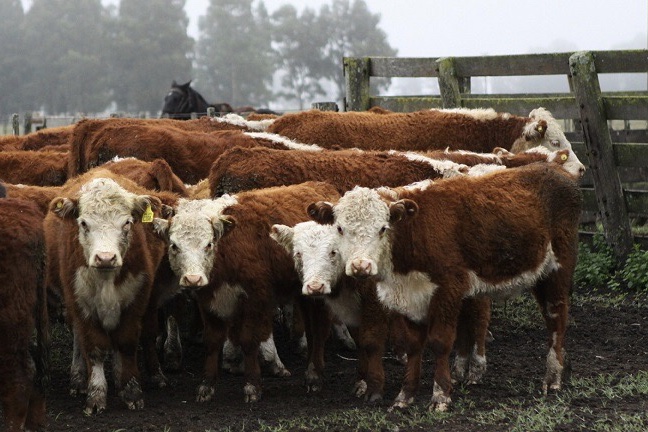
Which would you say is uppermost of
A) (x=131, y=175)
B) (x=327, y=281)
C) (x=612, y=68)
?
(x=612, y=68)

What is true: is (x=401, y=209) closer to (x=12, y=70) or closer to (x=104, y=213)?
(x=104, y=213)

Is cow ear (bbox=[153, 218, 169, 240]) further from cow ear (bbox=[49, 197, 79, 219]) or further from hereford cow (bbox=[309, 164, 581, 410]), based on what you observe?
hereford cow (bbox=[309, 164, 581, 410])

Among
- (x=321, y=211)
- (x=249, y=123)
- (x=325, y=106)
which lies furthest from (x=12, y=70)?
(x=321, y=211)

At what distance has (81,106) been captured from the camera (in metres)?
82.9

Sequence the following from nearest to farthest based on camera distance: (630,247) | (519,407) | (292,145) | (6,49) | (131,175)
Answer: (519,407) < (131,175) < (292,145) < (630,247) < (6,49)

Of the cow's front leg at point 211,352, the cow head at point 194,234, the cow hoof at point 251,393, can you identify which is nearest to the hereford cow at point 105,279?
the cow head at point 194,234

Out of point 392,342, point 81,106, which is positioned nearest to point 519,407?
point 392,342

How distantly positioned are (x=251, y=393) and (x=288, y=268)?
3.33 ft

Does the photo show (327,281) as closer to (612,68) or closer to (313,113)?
(313,113)

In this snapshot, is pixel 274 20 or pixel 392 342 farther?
pixel 274 20

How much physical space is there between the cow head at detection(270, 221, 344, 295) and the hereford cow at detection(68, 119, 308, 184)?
3.05 meters

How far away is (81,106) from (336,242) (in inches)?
3089

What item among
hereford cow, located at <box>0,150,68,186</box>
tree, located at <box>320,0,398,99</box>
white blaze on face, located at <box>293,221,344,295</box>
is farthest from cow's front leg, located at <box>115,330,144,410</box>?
tree, located at <box>320,0,398,99</box>

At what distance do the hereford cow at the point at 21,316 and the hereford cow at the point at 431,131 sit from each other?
5280 millimetres
